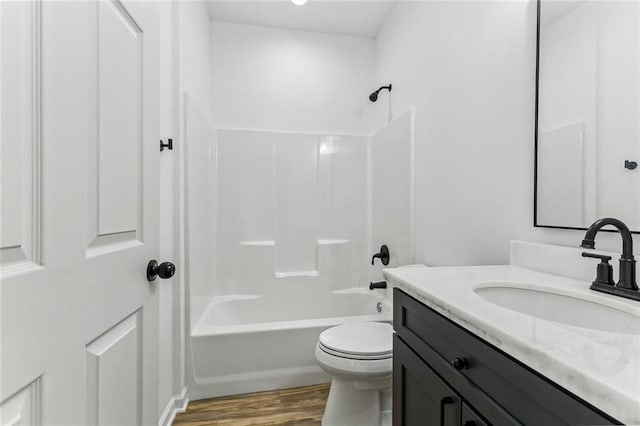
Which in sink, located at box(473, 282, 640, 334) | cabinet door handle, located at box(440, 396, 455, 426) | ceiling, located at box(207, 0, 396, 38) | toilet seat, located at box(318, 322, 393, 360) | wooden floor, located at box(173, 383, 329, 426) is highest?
ceiling, located at box(207, 0, 396, 38)

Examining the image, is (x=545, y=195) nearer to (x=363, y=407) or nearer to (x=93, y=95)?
(x=363, y=407)

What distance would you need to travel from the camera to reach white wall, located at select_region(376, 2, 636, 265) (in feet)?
3.74

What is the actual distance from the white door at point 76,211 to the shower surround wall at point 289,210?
1.58 metres

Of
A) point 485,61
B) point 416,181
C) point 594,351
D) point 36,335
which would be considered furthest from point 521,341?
point 416,181

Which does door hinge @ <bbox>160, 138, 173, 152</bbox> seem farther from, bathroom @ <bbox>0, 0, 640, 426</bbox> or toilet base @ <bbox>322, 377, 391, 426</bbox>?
toilet base @ <bbox>322, 377, 391, 426</bbox>

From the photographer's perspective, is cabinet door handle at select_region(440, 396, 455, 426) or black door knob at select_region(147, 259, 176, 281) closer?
cabinet door handle at select_region(440, 396, 455, 426)

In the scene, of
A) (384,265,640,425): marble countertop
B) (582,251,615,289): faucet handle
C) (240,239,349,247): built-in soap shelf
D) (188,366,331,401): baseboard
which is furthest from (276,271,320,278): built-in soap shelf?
(582,251,615,289): faucet handle

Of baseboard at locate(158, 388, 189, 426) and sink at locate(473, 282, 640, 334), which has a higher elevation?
sink at locate(473, 282, 640, 334)

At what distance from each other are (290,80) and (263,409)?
7.89 feet

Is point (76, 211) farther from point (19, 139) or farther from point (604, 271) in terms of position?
point (604, 271)

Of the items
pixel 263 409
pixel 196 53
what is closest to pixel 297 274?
pixel 263 409

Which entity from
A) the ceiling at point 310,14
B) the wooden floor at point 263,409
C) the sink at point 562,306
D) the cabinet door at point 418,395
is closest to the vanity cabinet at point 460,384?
the cabinet door at point 418,395

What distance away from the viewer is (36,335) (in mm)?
466

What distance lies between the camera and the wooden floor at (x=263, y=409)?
159cm
